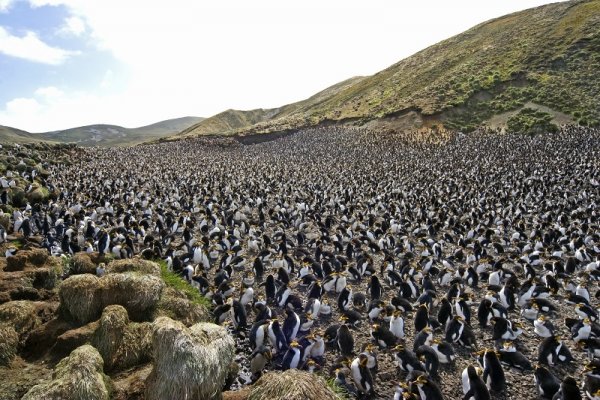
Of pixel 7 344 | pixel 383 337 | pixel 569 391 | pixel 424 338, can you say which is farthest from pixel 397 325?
pixel 7 344

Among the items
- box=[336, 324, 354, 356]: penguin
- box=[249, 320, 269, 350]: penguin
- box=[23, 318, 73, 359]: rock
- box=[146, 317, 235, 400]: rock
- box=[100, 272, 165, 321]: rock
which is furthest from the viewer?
box=[249, 320, 269, 350]: penguin

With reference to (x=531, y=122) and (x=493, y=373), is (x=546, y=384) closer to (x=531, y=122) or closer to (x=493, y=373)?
(x=493, y=373)

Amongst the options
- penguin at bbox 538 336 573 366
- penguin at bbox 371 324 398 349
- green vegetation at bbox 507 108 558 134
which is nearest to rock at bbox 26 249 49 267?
penguin at bbox 371 324 398 349

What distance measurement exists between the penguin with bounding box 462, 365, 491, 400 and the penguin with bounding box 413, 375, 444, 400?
0.71 m

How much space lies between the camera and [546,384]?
10.1m

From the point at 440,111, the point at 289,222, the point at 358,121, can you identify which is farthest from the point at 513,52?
the point at 289,222

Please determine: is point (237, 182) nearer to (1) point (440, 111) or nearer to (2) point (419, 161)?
(2) point (419, 161)

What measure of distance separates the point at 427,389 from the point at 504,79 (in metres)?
88.5

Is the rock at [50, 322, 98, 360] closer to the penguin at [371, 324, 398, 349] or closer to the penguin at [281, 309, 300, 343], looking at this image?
the penguin at [281, 309, 300, 343]

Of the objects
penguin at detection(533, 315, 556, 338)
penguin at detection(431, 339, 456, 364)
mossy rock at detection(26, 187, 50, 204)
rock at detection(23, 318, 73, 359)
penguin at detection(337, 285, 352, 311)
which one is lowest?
penguin at detection(533, 315, 556, 338)

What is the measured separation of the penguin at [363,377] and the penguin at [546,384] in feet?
12.9

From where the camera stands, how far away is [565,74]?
79562 mm

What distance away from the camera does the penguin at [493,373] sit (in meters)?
10.5

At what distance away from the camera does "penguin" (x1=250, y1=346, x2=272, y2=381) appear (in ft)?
A: 36.4
